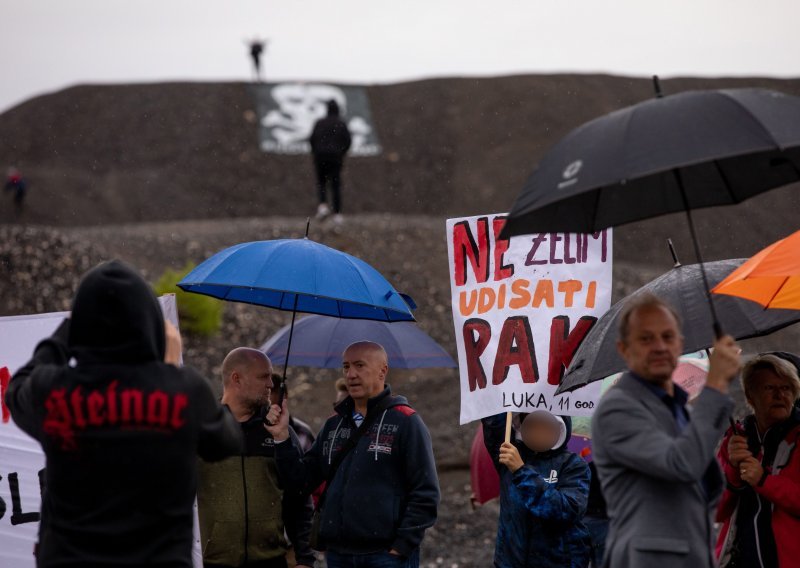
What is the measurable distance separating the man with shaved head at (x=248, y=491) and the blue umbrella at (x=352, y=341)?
139cm

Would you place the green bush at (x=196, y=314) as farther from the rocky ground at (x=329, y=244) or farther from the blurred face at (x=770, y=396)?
the blurred face at (x=770, y=396)

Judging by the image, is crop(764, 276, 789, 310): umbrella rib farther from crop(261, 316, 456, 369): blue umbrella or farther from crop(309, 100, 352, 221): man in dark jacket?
crop(309, 100, 352, 221): man in dark jacket

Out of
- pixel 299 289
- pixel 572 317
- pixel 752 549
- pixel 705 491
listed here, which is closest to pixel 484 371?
pixel 572 317

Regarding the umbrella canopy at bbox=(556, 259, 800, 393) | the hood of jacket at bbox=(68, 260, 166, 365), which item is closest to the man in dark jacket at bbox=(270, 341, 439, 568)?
the umbrella canopy at bbox=(556, 259, 800, 393)

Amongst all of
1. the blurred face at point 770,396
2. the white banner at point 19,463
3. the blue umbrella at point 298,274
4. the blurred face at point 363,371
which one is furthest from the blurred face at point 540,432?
the white banner at point 19,463

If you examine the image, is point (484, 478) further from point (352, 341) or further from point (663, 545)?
point (663, 545)

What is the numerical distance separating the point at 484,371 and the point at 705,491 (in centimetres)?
256

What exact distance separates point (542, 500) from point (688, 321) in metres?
1.18

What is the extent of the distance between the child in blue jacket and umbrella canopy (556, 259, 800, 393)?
1.49 ft

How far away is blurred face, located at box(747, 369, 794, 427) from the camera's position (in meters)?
5.69

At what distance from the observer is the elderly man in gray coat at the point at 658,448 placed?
3.90 m


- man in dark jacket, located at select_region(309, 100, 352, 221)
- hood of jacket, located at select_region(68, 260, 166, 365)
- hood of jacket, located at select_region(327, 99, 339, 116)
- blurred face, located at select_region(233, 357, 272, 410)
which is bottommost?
blurred face, located at select_region(233, 357, 272, 410)

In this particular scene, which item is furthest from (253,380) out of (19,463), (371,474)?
(19,463)

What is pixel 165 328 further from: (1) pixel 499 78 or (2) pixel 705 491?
(1) pixel 499 78
